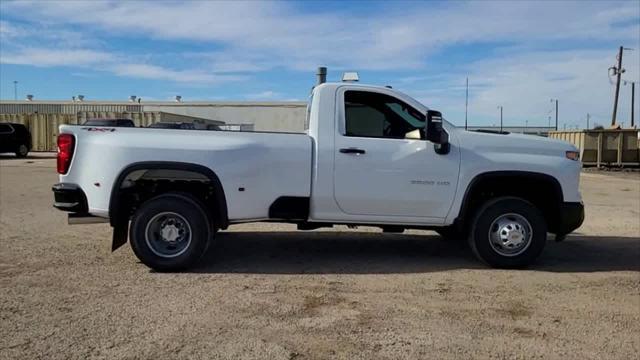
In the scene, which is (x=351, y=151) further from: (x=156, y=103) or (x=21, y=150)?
(x=156, y=103)

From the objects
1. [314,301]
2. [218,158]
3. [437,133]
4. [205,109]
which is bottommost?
[314,301]

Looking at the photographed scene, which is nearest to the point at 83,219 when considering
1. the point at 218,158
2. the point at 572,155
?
the point at 218,158

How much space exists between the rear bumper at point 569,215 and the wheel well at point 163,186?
3906mm

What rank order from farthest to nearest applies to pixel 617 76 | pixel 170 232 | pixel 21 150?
pixel 617 76 → pixel 21 150 → pixel 170 232

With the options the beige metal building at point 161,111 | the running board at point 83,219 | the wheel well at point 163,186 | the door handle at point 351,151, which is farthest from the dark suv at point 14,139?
the door handle at point 351,151

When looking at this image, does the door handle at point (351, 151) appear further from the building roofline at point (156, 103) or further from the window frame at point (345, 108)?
the building roofline at point (156, 103)

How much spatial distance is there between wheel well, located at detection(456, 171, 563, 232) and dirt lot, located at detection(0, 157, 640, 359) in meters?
0.65

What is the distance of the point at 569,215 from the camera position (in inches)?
289

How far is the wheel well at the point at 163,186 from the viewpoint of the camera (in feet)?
22.1

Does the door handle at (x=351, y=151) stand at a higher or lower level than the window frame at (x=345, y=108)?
lower

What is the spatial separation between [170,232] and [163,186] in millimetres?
556

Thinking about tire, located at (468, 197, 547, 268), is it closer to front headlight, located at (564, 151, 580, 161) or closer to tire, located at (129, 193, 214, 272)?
front headlight, located at (564, 151, 580, 161)

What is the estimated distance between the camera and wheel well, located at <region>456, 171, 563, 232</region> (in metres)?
7.21

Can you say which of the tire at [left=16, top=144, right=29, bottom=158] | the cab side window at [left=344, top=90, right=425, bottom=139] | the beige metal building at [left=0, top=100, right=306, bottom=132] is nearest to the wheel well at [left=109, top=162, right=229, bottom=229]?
the cab side window at [left=344, top=90, right=425, bottom=139]
